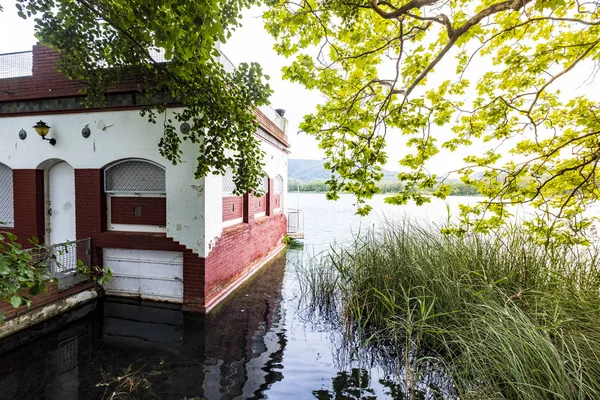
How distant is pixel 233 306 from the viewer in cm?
576

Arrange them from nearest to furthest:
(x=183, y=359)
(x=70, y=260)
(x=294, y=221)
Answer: (x=183, y=359), (x=70, y=260), (x=294, y=221)

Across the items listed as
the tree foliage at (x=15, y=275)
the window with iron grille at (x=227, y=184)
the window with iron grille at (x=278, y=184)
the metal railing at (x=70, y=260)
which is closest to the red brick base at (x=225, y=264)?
the window with iron grille at (x=227, y=184)

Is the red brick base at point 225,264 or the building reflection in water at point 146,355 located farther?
the red brick base at point 225,264

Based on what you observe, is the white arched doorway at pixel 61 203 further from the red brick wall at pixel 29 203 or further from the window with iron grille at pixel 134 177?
the window with iron grille at pixel 134 177

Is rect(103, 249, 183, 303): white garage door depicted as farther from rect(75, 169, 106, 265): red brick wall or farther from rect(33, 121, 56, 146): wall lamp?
rect(33, 121, 56, 146): wall lamp

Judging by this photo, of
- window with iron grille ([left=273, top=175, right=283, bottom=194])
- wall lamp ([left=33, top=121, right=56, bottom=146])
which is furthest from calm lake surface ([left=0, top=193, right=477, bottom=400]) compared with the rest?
window with iron grille ([left=273, top=175, right=283, bottom=194])

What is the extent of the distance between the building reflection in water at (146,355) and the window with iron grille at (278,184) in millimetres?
5982

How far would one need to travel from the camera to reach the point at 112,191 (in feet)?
19.4

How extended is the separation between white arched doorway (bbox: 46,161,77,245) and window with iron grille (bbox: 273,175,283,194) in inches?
247

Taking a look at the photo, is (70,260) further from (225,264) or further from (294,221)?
(294,221)

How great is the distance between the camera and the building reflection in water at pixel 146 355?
3.21m

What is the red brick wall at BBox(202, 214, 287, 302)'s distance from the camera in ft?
18.8

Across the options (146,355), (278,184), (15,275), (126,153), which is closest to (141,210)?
(126,153)

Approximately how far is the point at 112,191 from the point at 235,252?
3.13 m
